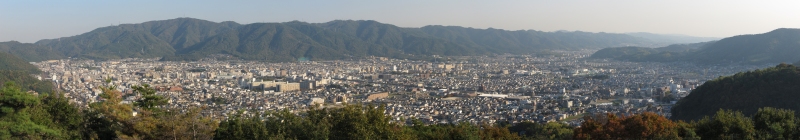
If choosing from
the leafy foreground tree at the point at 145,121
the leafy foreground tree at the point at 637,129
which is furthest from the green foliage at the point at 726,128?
the leafy foreground tree at the point at 145,121

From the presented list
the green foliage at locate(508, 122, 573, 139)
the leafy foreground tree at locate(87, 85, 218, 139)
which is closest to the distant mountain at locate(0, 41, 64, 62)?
the leafy foreground tree at locate(87, 85, 218, 139)

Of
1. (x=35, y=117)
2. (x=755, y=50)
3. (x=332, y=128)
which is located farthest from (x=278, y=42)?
(x=332, y=128)

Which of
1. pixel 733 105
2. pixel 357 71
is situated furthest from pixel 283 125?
pixel 357 71

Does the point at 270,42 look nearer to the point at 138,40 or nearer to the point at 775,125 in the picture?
the point at 138,40

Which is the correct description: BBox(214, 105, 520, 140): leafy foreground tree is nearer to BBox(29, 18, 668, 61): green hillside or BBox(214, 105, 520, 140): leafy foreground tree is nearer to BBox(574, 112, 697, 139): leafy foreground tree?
BBox(574, 112, 697, 139): leafy foreground tree

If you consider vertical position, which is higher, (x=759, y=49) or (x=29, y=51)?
(x=29, y=51)
